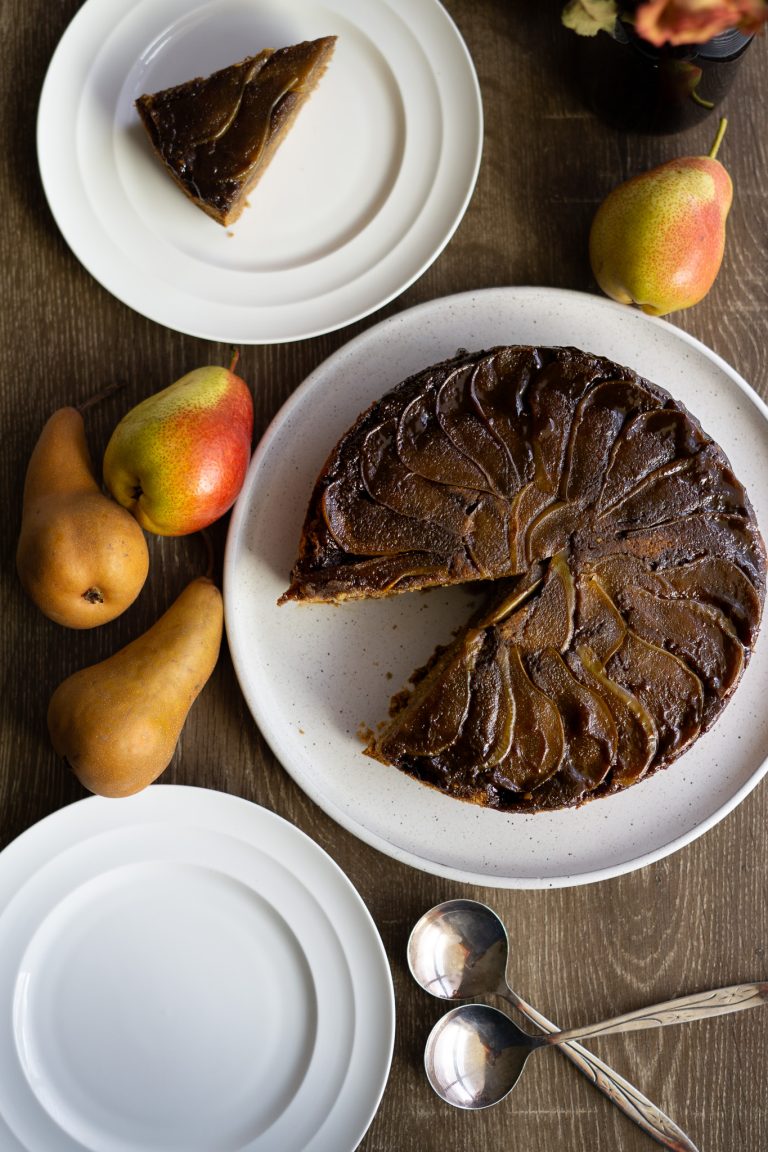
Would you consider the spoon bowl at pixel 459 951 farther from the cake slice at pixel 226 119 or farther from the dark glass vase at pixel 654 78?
the dark glass vase at pixel 654 78

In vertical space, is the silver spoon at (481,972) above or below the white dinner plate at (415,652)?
below

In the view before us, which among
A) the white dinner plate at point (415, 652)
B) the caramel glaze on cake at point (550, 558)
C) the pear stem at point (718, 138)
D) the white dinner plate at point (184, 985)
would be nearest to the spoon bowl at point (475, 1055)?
the white dinner plate at point (184, 985)

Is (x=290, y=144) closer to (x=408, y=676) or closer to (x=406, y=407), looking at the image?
(x=406, y=407)

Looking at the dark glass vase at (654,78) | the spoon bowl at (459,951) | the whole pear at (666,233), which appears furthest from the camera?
the spoon bowl at (459,951)

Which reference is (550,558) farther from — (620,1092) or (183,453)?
(620,1092)

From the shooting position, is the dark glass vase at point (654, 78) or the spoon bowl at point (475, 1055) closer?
the dark glass vase at point (654, 78)

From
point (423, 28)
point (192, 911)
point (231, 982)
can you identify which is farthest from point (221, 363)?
point (231, 982)

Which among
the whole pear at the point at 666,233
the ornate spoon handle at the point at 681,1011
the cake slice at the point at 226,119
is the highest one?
the cake slice at the point at 226,119
